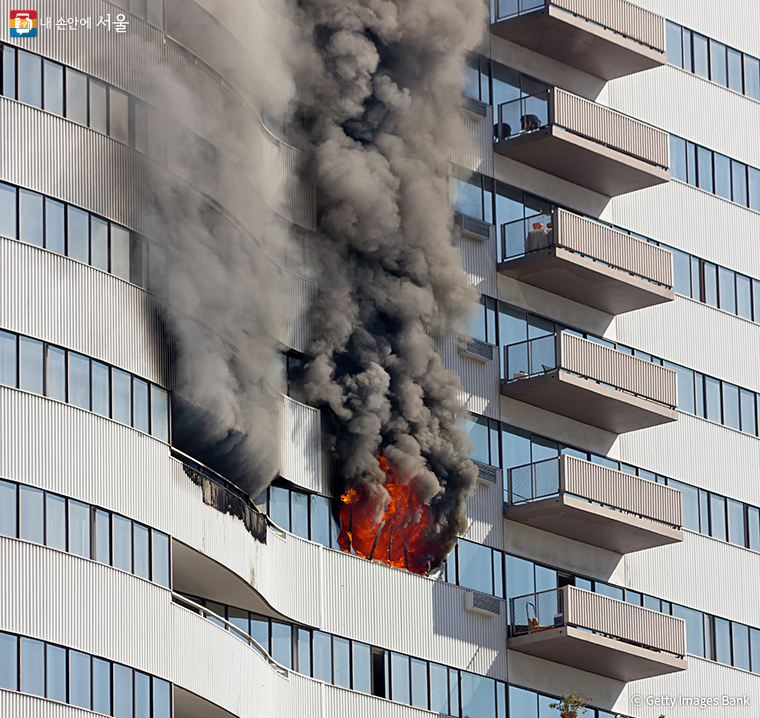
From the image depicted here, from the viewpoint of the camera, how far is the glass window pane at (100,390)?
132 feet

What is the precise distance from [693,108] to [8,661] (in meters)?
32.7

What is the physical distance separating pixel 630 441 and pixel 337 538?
1183cm

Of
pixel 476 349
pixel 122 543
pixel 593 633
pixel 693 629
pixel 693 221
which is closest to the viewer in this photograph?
pixel 122 543

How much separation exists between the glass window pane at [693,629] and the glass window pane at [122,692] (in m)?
21.6

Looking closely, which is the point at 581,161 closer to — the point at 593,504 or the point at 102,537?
the point at 593,504

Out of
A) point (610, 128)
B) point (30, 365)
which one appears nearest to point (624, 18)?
point (610, 128)

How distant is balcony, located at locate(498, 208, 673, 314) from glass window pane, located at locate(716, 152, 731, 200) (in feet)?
19.5

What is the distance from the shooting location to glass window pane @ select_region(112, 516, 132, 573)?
3950 cm

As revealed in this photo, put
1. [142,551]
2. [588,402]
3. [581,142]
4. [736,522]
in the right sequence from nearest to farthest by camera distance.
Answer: [142,551]
[588,402]
[581,142]
[736,522]

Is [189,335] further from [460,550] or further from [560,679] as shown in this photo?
[560,679]

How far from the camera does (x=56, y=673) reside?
37438 mm

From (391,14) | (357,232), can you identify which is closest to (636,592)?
(357,232)

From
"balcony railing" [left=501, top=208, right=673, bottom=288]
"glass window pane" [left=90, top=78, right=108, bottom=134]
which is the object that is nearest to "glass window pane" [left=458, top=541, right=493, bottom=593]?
"balcony railing" [left=501, top=208, right=673, bottom=288]

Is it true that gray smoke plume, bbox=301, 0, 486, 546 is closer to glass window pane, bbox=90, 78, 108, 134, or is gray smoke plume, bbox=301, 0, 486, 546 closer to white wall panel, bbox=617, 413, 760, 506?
white wall panel, bbox=617, 413, 760, 506
